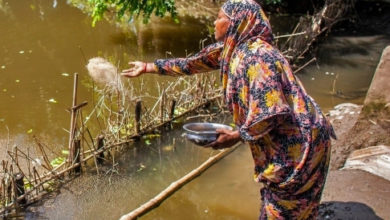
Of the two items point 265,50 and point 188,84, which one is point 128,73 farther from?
point 188,84

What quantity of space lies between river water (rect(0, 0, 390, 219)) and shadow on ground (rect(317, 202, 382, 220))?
0.82 meters

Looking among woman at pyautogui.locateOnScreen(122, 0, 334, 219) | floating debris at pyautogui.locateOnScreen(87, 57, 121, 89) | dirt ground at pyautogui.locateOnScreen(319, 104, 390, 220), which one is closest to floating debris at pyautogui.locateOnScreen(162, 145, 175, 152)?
floating debris at pyautogui.locateOnScreen(87, 57, 121, 89)

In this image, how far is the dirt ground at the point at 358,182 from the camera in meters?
3.41

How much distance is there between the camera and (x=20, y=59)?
7.43m

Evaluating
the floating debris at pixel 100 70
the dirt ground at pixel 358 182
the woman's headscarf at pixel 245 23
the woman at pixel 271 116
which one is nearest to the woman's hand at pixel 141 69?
the woman at pixel 271 116

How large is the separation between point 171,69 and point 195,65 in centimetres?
18

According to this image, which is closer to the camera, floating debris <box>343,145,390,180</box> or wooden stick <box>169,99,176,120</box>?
floating debris <box>343,145,390,180</box>

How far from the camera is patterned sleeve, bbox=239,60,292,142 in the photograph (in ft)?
7.11

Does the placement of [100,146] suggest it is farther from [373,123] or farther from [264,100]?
[264,100]

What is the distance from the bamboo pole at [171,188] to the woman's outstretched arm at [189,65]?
144 centimetres

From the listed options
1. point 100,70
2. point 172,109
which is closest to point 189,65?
point 172,109

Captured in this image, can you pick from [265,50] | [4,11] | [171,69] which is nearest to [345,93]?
[171,69]

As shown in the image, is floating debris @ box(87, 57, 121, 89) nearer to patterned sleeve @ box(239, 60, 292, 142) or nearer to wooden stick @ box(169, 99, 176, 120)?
wooden stick @ box(169, 99, 176, 120)

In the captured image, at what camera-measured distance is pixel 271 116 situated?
2180 mm
